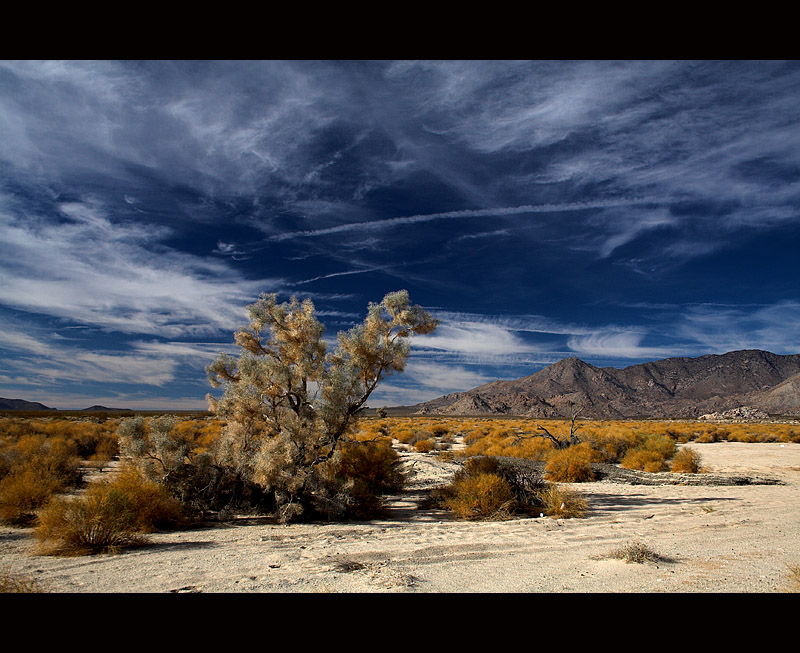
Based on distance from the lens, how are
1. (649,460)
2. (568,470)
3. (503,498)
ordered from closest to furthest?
(503,498)
(568,470)
(649,460)

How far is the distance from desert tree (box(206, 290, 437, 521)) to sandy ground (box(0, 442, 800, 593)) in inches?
42.7

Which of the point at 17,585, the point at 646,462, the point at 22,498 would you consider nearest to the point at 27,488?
the point at 22,498

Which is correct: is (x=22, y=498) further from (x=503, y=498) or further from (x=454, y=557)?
(x=503, y=498)

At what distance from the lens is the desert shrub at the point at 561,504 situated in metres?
9.66

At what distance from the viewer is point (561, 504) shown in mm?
9750

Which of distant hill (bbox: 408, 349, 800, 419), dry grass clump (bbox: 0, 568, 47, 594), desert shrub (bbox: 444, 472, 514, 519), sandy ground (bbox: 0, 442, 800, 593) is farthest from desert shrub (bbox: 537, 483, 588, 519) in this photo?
distant hill (bbox: 408, 349, 800, 419)

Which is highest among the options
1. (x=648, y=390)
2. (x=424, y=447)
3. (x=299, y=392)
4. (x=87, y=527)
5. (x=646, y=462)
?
(x=648, y=390)

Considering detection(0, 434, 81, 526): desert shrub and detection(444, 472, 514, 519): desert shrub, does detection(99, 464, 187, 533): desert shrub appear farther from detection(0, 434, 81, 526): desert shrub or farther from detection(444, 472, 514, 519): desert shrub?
detection(444, 472, 514, 519): desert shrub

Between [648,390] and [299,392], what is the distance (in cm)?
17089

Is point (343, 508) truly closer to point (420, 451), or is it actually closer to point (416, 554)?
point (416, 554)

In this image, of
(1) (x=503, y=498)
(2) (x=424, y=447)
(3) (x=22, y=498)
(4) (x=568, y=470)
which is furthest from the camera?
(2) (x=424, y=447)

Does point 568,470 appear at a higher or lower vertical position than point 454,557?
higher

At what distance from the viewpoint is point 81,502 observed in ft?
22.8
